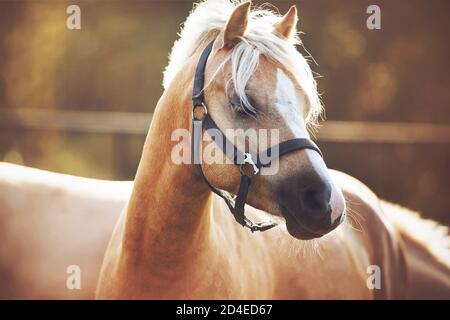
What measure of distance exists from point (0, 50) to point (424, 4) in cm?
432

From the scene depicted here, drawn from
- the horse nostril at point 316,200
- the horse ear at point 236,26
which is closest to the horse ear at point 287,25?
the horse ear at point 236,26

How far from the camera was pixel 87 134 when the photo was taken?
209 inches

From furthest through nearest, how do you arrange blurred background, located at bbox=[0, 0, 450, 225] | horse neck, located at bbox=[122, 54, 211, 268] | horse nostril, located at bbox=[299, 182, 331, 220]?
blurred background, located at bbox=[0, 0, 450, 225]
horse neck, located at bbox=[122, 54, 211, 268]
horse nostril, located at bbox=[299, 182, 331, 220]

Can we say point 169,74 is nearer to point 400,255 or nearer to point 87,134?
point 400,255

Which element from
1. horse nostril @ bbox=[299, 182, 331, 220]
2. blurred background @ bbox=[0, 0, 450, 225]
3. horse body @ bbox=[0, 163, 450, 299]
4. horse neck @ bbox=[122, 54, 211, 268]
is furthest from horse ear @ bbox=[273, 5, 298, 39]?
blurred background @ bbox=[0, 0, 450, 225]

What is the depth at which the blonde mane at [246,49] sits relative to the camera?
A: 1.59 meters

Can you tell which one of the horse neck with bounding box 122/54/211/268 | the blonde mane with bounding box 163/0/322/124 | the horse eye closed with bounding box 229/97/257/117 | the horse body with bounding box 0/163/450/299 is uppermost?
the blonde mane with bounding box 163/0/322/124

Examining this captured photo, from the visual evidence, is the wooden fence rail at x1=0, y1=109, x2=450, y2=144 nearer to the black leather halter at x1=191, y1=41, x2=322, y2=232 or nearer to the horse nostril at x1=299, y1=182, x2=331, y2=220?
the black leather halter at x1=191, y1=41, x2=322, y2=232

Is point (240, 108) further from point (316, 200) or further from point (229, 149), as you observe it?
point (316, 200)

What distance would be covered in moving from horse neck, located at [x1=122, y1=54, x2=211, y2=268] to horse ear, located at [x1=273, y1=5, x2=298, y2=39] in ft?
1.03

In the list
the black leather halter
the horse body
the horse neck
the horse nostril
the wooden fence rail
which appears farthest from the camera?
the wooden fence rail

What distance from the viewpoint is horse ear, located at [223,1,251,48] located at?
1.62m

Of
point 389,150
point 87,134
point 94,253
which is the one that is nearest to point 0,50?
point 87,134

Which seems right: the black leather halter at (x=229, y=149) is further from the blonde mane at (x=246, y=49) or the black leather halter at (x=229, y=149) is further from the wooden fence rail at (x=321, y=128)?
the wooden fence rail at (x=321, y=128)
